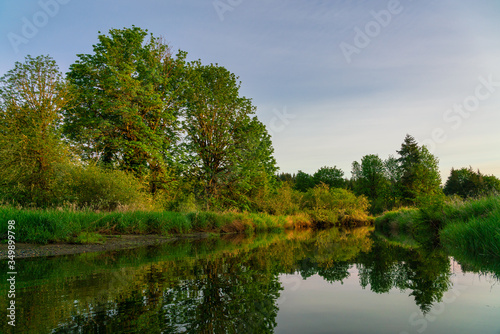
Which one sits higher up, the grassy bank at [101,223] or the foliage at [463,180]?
the foliage at [463,180]

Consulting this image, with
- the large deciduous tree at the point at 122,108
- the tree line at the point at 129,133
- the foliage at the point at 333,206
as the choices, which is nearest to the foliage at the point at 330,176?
the foliage at the point at 333,206

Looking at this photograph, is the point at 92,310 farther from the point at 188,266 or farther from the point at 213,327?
the point at 188,266

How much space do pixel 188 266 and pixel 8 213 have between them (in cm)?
658

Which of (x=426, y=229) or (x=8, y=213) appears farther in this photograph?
(x=426, y=229)

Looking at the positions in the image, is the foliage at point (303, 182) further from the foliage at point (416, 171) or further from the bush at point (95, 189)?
the bush at point (95, 189)

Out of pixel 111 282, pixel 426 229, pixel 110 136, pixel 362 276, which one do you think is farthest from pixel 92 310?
pixel 110 136

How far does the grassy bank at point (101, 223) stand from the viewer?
925 cm

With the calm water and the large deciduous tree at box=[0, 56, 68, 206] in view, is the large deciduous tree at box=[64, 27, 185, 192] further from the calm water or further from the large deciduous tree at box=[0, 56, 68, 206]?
the calm water

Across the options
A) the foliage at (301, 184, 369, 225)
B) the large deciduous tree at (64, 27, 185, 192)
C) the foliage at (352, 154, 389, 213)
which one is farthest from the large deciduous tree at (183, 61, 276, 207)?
the foliage at (352, 154, 389, 213)

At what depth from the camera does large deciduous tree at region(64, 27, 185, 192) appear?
19.2 metres

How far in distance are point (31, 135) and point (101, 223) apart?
7.27 m

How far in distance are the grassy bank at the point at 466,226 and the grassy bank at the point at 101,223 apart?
1145 cm

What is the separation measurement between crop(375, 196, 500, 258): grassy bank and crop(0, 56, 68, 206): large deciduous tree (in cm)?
1712

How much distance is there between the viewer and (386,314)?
3410 mm
